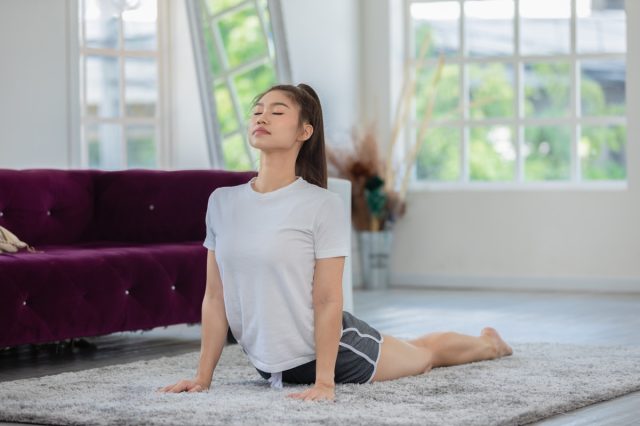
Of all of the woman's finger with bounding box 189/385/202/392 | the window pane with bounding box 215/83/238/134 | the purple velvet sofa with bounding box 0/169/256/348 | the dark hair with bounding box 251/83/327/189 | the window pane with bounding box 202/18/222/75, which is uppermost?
the window pane with bounding box 202/18/222/75

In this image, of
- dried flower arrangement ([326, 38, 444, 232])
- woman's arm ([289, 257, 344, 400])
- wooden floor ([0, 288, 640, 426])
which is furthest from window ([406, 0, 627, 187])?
woman's arm ([289, 257, 344, 400])

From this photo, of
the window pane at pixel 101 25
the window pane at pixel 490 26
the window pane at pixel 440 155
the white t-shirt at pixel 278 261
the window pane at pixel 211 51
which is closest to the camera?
the white t-shirt at pixel 278 261

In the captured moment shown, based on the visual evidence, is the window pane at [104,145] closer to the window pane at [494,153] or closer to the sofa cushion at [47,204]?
the sofa cushion at [47,204]

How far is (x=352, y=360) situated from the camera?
331 cm

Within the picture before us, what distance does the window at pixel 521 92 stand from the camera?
299 inches

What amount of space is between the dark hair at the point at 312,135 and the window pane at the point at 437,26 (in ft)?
15.8

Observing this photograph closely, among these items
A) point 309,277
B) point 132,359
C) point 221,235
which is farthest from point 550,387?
point 132,359

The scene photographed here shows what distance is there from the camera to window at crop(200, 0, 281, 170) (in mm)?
6984

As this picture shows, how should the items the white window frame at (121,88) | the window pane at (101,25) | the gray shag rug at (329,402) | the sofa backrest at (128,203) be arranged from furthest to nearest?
the window pane at (101,25)
the white window frame at (121,88)
the sofa backrest at (128,203)
the gray shag rug at (329,402)

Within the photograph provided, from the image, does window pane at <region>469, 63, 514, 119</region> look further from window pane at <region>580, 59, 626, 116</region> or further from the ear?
the ear

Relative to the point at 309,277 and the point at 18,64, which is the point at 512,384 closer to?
the point at 309,277

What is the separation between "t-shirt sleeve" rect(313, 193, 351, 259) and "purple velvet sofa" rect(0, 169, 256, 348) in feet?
4.09

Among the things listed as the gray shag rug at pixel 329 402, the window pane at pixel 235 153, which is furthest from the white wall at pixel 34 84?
the gray shag rug at pixel 329 402

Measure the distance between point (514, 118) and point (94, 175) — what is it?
349cm
